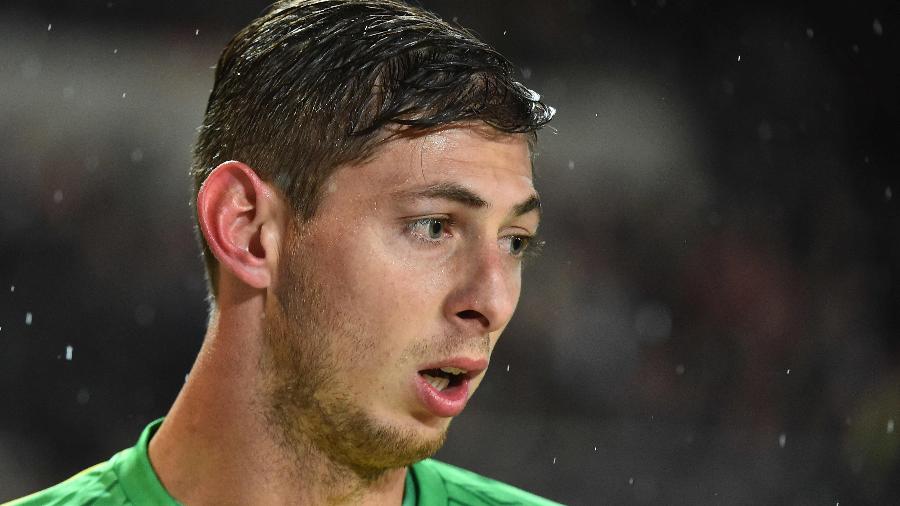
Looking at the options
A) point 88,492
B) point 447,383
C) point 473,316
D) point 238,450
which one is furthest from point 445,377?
point 88,492

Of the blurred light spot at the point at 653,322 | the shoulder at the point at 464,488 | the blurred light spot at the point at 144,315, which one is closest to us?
the shoulder at the point at 464,488

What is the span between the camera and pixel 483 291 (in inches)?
65.7

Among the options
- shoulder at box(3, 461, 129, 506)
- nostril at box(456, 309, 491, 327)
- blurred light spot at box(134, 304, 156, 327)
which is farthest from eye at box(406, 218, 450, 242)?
blurred light spot at box(134, 304, 156, 327)

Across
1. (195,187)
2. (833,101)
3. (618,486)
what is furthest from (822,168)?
(195,187)

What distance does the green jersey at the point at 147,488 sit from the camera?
182 centimetres

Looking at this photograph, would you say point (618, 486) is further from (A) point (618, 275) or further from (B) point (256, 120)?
(B) point (256, 120)

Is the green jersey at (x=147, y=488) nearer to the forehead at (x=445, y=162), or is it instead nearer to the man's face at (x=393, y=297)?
the man's face at (x=393, y=297)

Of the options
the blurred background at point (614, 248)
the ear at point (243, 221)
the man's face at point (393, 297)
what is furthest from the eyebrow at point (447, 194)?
the blurred background at point (614, 248)

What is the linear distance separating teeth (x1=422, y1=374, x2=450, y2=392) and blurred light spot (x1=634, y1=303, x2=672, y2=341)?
9.02ft

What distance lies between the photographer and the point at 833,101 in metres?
4.83

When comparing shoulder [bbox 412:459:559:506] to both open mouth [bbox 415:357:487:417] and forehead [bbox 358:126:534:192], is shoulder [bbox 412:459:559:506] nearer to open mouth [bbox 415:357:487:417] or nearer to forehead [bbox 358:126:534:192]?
open mouth [bbox 415:357:487:417]

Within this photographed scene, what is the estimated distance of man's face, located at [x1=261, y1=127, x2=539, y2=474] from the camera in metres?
1.68

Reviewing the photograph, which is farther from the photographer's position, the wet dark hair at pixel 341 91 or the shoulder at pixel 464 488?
the shoulder at pixel 464 488

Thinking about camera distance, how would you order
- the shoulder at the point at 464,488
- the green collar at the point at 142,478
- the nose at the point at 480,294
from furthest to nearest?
the shoulder at the point at 464,488 < the green collar at the point at 142,478 < the nose at the point at 480,294
